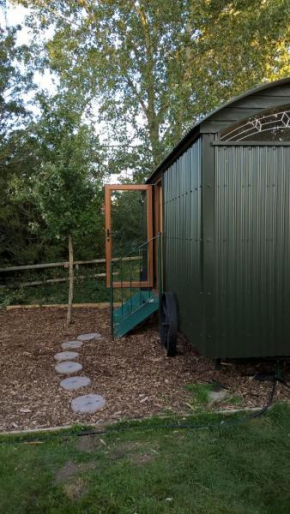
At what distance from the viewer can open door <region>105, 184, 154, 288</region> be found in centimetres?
651

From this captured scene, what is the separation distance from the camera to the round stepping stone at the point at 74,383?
12.8 ft

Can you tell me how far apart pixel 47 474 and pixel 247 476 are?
1.18m

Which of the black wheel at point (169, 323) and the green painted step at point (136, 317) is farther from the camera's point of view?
the green painted step at point (136, 317)

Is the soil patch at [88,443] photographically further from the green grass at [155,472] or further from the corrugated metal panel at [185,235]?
the corrugated metal panel at [185,235]

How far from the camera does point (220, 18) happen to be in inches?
402

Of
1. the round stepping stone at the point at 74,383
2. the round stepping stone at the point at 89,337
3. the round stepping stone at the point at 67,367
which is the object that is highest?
the round stepping stone at the point at 89,337

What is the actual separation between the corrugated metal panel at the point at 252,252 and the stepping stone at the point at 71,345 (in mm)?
2283

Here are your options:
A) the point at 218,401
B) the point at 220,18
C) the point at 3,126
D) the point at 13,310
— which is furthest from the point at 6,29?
the point at 218,401

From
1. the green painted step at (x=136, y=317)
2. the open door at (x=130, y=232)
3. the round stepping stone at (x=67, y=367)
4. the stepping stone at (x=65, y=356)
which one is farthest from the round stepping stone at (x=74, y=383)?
the open door at (x=130, y=232)

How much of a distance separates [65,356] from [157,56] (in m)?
9.19

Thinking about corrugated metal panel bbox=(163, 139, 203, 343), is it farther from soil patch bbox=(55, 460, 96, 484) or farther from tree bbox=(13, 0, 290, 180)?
tree bbox=(13, 0, 290, 180)

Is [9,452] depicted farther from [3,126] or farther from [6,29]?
[6,29]

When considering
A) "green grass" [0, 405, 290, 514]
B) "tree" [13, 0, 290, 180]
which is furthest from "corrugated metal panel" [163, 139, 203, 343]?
"tree" [13, 0, 290, 180]

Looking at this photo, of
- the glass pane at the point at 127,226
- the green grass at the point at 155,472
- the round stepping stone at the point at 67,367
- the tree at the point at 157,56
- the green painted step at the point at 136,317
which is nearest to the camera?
the green grass at the point at 155,472
